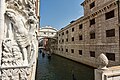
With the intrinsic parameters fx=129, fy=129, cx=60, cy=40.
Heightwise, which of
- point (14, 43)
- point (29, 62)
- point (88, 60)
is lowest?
point (88, 60)

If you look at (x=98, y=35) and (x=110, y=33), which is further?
(x=98, y=35)

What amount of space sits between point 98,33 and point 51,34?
92.3 ft

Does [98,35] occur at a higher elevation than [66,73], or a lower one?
higher

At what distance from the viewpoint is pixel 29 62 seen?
2.38 meters

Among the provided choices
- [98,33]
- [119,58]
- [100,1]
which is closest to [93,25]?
[98,33]

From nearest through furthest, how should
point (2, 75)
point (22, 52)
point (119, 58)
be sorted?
point (2, 75)
point (22, 52)
point (119, 58)

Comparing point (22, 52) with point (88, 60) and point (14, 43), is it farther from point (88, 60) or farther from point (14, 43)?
point (88, 60)

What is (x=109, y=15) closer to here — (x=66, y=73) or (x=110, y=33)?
(x=110, y=33)

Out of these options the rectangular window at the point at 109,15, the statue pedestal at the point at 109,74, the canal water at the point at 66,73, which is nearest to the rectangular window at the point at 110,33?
the rectangular window at the point at 109,15

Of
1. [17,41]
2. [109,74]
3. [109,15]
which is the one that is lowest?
[109,74]

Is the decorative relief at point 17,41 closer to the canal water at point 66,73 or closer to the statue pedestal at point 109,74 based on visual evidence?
the statue pedestal at point 109,74

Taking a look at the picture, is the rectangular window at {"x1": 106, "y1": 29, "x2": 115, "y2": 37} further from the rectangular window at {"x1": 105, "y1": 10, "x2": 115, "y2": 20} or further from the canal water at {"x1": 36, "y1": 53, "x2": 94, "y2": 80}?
the canal water at {"x1": 36, "y1": 53, "x2": 94, "y2": 80}

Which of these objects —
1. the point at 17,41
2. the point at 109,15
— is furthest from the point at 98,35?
the point at 17,41

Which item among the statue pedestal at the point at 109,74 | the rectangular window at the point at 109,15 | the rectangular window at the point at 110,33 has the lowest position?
the statue pedestal at the point at 109,74
